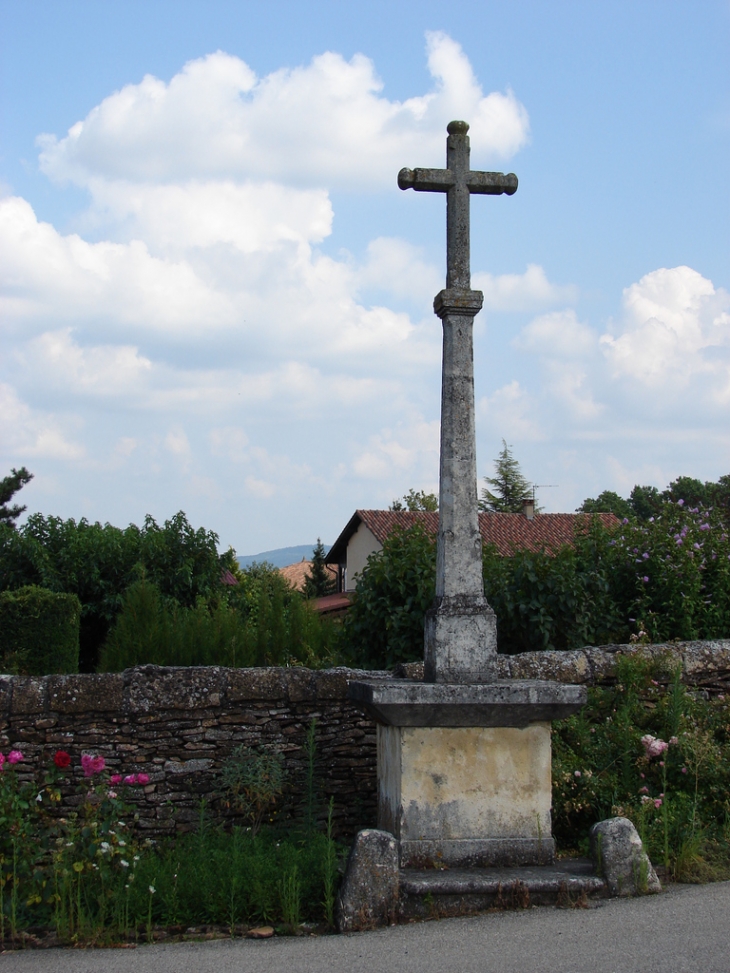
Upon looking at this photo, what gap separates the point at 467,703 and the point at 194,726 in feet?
7.20

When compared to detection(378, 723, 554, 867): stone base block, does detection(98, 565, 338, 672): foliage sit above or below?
above

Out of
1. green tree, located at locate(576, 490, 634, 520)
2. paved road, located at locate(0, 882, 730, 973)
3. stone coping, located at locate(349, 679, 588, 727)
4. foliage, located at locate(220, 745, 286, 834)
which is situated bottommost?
paved road, located at locate(0, 882, 730, 973)

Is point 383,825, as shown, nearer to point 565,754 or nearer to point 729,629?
point 565,754

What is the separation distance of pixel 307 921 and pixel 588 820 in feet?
6.52

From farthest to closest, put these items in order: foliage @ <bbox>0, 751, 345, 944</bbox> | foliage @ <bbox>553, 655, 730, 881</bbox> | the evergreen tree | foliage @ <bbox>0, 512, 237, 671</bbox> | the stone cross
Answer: the evergreen tree, foliage @ <bbox>0, 512, 237, 671</bbox>, foliage @ <bbox>553, 655, 730, 881</bbox>, the stone cross, foliage @ <bbox>0, 751, 345, 944</bbox>

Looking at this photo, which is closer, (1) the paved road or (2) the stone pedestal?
(1) the paved road

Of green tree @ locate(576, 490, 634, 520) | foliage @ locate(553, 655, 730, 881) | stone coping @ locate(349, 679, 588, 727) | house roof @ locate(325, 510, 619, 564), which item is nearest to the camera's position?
stone coping @ locate(349, 679, 588, 727)

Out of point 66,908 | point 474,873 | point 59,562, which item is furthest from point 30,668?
point 474,873

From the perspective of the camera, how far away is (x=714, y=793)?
574 centimetres

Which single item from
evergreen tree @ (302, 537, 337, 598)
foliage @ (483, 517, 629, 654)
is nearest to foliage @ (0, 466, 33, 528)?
foliage @ (483, 517, 629, 654)

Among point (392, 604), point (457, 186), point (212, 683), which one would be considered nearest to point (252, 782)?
point (212, 683)

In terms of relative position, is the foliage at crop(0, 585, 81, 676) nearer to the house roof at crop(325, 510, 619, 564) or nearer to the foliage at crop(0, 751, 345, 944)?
the foliage at crop(0, 751, 345, 944)

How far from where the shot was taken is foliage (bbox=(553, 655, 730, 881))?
534cm

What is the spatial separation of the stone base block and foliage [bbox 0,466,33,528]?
658 inches
